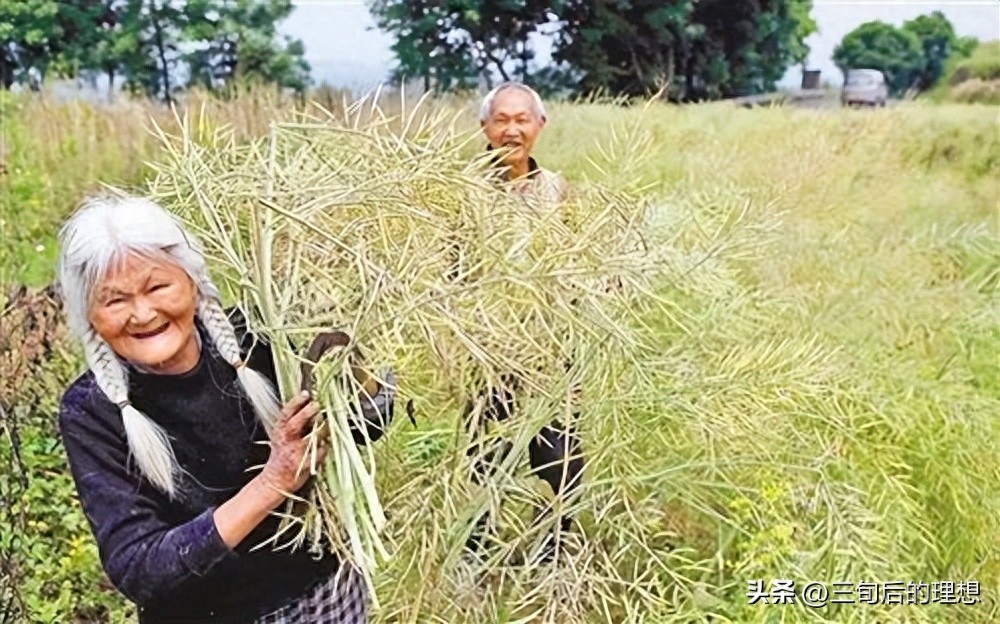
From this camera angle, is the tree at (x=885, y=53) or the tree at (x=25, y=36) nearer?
the tree at (x=885, y=53)

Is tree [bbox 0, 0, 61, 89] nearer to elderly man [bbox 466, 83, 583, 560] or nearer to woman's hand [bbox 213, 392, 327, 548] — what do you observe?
elderly man [bbox 466, 83, 583, 560]

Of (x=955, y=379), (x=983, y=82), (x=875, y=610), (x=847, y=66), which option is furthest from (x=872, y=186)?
(x=875, y=610)

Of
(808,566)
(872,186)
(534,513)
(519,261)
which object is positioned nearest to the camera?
(519,261)

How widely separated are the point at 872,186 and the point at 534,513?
213 cm

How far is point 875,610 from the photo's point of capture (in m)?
1.44

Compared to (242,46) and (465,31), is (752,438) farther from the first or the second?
(242,46)

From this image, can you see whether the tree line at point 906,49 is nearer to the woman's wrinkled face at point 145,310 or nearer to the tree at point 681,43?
the tree at point 681,43

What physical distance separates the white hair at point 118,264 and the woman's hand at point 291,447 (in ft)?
0.26

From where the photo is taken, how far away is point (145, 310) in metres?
0.86

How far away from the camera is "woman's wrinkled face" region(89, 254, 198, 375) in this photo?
0.85 metres

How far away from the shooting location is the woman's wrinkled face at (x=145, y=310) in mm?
854

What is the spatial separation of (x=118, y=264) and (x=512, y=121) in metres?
1.00

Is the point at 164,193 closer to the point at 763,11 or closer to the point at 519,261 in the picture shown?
the point at 519,261

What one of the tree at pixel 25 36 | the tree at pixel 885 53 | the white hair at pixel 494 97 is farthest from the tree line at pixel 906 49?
the tree at pixel 25 36
